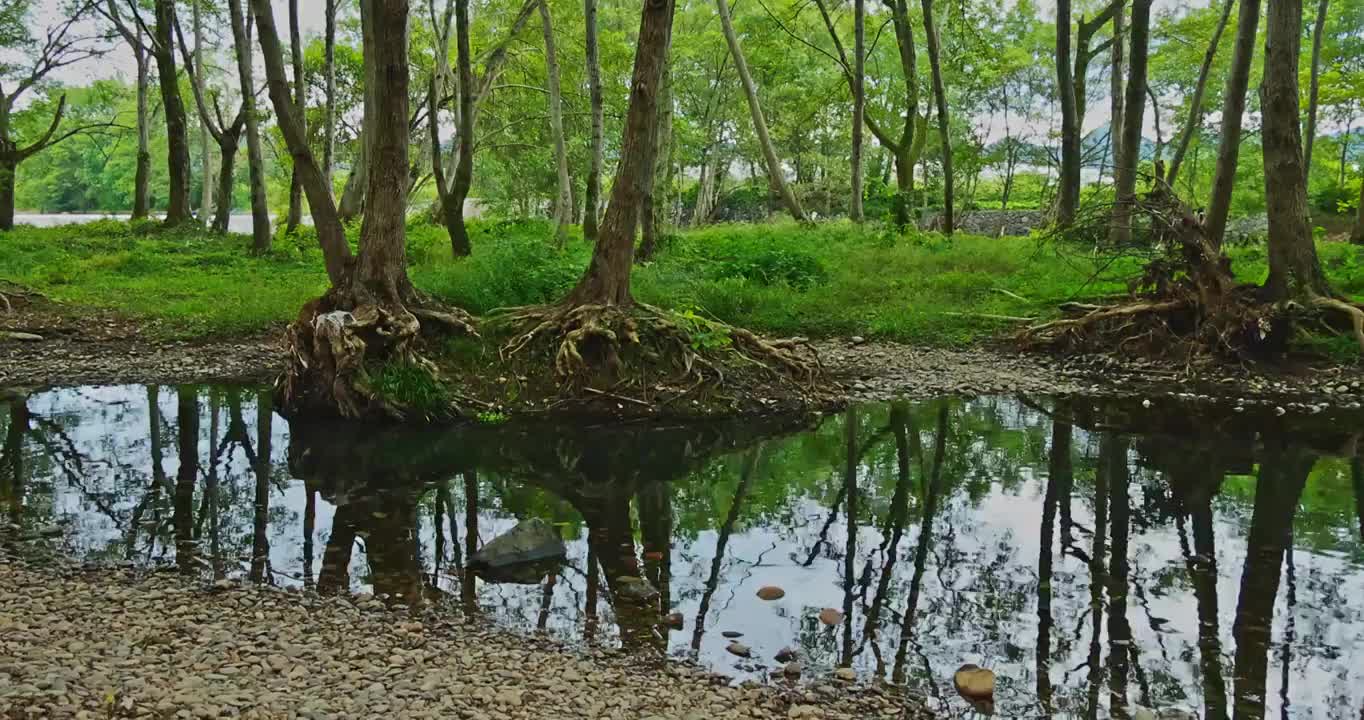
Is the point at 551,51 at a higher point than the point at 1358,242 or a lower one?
higher

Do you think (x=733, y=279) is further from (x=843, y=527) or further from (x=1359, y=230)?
(x=1359, y=230)

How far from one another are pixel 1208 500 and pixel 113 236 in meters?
26.5

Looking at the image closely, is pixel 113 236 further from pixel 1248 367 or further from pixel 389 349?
pixel 1248 367

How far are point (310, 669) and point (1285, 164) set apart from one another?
12836mm

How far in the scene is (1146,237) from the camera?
14906mm

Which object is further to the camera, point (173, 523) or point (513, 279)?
point (513, 279)

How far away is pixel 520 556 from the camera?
261 inches

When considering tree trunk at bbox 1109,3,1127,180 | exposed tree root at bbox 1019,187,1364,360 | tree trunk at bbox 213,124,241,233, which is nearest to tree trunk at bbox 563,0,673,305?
exposed tree root at bbox 1019,187,1364,360

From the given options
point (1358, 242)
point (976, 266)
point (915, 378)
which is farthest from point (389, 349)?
point (1358, 242)

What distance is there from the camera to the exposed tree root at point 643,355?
1124 centimetres

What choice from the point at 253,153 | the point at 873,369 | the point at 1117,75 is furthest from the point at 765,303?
the point at 1117,75

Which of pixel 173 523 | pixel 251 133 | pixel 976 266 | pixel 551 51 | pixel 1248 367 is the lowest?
pixel 173 523

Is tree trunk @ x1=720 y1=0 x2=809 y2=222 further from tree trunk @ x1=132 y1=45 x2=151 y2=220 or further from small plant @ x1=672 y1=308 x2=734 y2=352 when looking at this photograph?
tree trunk @ x1=132 y1=45 x2=151 y2=220

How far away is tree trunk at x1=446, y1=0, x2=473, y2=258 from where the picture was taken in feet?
56.1
